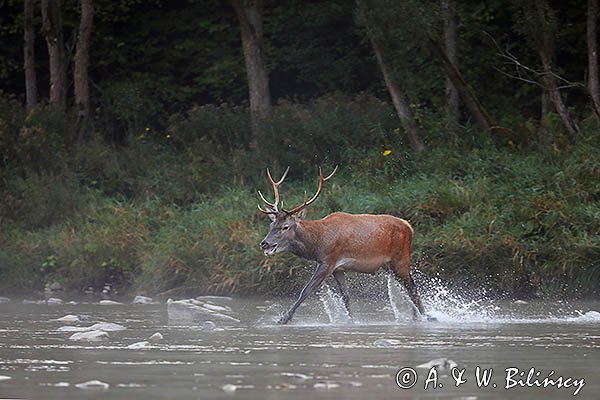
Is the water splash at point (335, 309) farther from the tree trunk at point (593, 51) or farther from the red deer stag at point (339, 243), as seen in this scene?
the tree trunk at point (593, 51)

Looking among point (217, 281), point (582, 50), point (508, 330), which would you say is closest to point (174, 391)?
point (508, 330)

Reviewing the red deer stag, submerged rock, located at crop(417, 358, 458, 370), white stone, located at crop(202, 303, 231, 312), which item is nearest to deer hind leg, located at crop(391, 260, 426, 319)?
the red deer stag

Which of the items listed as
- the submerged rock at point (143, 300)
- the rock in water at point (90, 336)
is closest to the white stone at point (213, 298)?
the submerged rock at point (143, 300)

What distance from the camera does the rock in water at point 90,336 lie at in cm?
1222

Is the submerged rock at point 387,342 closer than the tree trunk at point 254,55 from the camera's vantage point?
Yes

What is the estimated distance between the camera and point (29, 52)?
24906 mm

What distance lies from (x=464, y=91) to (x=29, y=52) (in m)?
8.36

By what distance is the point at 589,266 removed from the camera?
1652cm

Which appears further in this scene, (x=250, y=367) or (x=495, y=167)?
(x=495, y=167)

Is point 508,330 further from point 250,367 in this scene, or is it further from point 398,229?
point 250,367

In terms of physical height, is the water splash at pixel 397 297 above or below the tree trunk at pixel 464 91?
below

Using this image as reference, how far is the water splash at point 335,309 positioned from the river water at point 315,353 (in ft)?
0.06

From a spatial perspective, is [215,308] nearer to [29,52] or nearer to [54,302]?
[54,302]

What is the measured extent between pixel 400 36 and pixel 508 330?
892 centimetres
